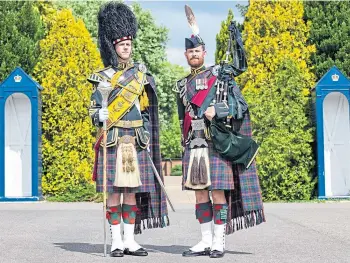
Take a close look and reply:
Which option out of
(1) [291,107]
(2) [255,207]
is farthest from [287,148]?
(2) [255,207]

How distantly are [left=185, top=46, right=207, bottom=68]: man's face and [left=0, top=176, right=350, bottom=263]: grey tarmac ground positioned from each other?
66.0 inches

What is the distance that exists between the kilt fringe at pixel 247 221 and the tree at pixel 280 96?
7316 mm

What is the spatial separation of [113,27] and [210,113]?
1186 mm

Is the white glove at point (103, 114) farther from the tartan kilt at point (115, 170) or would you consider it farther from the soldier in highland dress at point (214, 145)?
the soldier in highland dress at point (214, 145)

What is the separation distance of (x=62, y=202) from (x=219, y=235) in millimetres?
8396

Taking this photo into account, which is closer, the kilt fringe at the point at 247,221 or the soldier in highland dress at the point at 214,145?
the soldier in highland dress at the point at 214,145

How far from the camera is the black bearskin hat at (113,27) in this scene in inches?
283

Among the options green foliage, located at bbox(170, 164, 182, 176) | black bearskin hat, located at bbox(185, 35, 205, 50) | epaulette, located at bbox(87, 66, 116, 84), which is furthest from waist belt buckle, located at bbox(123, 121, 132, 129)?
green foliage, located at bbox(170, 164, 182, 176)

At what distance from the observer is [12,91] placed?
49.3ft

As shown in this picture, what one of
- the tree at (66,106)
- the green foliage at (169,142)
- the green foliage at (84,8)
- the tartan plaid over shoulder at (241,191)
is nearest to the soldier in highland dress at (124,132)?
the tartan plaid over shoulder at (241,191)

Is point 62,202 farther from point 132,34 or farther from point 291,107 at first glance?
point 132,34

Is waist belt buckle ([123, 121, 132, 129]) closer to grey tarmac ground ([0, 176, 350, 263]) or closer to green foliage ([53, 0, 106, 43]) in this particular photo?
grey tarmac ground ([0, 176, 350, 263])

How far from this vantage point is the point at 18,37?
17.0 m

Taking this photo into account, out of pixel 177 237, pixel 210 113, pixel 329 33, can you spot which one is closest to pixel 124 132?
pixel 210 113
